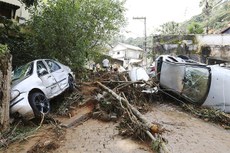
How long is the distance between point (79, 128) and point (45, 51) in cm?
765

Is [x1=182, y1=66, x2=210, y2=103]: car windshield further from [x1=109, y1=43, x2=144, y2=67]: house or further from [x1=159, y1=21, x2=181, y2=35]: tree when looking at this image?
[x1=109, y1=43, x2=144, y2=67]: house

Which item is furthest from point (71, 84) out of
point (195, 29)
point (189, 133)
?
point (195, 29)

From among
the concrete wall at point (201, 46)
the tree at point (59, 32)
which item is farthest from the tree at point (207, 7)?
the tree at point (59, 32)

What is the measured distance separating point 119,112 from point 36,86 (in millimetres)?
2813

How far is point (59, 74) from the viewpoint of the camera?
11109 mm

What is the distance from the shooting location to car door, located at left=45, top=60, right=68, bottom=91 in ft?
35.5

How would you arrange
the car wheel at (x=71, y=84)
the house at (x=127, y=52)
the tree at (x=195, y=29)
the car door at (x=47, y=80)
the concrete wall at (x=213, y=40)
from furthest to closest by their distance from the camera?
the house at (x=127, y=52) → the tree at (x=195, y=29) → the concrete wall at (x=213, y=40) → the car wheel at (x=71, y=84) → the car door at (x=47, y=80)

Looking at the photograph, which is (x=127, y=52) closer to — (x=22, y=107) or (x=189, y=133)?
(x=189, y=133)

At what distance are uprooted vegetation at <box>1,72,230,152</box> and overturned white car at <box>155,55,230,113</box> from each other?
0.40m

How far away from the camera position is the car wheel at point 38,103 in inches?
341

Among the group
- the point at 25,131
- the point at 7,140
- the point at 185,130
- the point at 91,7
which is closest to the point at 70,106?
the point at 25,131

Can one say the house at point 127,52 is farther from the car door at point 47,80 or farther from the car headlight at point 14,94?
the car headlight at point 14,94

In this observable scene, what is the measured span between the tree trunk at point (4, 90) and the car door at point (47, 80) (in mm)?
1511

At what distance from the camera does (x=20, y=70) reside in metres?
10.2
